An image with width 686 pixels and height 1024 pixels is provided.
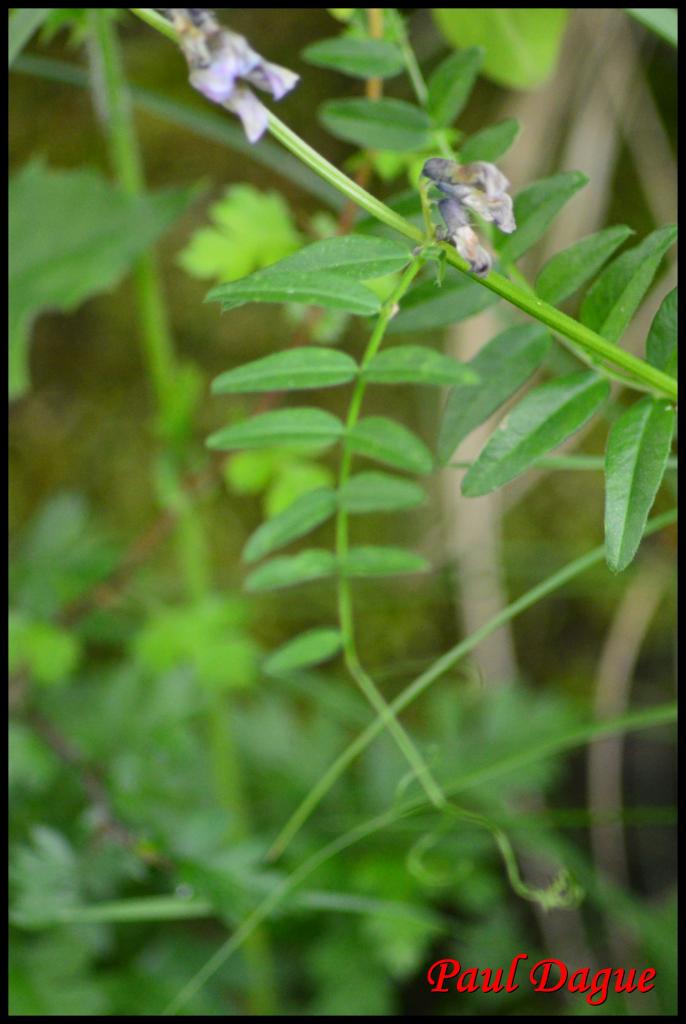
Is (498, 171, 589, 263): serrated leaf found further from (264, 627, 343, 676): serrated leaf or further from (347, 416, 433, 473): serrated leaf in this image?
(264, 627, 343, 676): serrated leaf

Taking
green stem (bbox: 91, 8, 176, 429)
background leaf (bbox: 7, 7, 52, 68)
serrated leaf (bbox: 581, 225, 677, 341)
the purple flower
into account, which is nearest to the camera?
the purple flower

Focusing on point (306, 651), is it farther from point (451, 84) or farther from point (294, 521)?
point (451, 84)

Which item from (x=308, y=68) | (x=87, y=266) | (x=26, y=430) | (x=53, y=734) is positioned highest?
(x=308, y=68)

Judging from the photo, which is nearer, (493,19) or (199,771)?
(493,19)

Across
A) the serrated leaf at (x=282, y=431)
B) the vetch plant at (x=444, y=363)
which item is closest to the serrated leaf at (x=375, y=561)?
the vetch plant at (x=444, y=363)

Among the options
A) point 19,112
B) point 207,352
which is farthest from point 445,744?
point 19,112

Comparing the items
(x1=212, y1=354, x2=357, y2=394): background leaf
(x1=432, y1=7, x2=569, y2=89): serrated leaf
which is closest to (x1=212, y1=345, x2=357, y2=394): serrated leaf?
(x1=212, y1=354, x2=357, y2=394): background leaf

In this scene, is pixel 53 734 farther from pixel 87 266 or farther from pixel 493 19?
pixel 493 19
